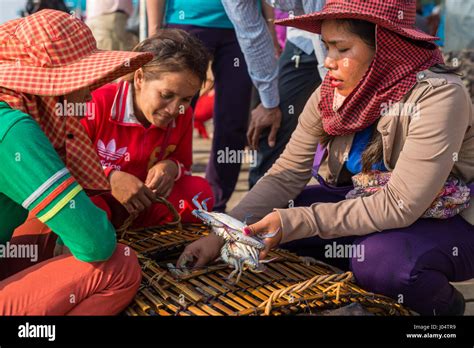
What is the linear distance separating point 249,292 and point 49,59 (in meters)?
0.90

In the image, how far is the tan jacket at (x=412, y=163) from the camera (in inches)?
92.4

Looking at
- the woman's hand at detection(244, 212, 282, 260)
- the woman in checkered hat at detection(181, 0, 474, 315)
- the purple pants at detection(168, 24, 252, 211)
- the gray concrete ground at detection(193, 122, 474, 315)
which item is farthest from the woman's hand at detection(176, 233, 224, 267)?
the purple pants at detection(168, 24, 252, 211)

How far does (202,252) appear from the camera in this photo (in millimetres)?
2383

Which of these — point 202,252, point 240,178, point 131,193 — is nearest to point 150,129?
point 131,193

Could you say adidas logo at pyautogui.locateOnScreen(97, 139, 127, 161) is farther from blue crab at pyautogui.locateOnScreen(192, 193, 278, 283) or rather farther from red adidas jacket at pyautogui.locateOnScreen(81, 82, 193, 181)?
blue crab at pyautogui.locateOnScreen(192, 193, 278, 283)

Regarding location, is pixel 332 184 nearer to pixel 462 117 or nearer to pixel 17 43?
pixel 462 117

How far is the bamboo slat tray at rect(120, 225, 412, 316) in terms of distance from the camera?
2092 millimetres

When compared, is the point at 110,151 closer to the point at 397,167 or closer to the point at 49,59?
the point at 49,59

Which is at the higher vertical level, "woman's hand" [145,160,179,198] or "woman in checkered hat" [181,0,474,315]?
"woman in checkered hat" [181,0,474,315]

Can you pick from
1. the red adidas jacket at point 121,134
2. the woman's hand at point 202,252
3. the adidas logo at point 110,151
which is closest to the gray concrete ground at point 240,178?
the woman's hand at point 202,252

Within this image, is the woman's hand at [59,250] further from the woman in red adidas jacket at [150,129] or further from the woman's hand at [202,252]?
the woman in red adidas jacket at [150,129]

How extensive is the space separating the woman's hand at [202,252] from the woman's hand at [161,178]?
62cm

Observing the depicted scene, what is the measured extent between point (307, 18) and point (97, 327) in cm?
127

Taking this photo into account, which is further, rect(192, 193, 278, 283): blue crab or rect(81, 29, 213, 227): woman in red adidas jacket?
rect(81, 29, 213, 227): woman in red adidas jacket
